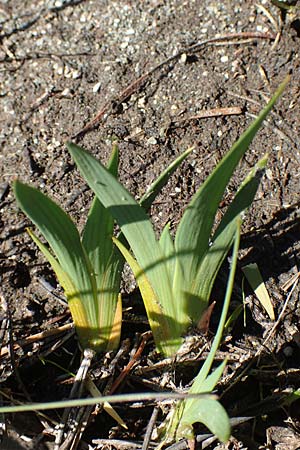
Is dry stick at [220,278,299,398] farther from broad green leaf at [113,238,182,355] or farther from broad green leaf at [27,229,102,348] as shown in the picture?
broad green leaf at [27,229,102,348]

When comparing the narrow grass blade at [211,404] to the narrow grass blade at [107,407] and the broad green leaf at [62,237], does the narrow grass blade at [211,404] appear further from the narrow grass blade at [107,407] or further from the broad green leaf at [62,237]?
the broad green leaf at [62,237]

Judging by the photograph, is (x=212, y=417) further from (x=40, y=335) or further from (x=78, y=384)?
(x=40, y=335)

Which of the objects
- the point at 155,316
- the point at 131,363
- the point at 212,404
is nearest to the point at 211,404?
the point at 212,404

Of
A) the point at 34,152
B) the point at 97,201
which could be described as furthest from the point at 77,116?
the point at 97,201

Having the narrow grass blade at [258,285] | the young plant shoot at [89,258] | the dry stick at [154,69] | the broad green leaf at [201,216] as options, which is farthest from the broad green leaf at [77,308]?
the dry stick at [154,69]

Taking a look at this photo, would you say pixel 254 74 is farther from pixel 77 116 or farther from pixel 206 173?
pixel 77 116

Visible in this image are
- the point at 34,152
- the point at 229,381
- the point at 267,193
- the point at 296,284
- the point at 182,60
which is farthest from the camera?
the point at 182,60

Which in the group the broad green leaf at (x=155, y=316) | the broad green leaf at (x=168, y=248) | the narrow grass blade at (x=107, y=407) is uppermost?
the broad green leaf at (x=168, y=248)

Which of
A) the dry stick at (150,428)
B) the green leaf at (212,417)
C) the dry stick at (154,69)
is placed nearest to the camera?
the green leaf at (212,417)
